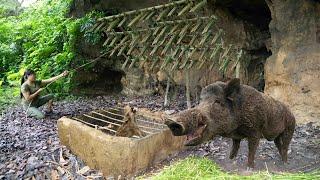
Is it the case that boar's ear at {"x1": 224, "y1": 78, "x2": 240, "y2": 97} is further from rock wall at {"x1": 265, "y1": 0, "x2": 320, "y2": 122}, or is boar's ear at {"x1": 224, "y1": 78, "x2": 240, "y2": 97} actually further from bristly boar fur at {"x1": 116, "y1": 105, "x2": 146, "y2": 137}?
rock wall at {"x1": 265, "y1": 0, "x2": 320, "y2": 122}

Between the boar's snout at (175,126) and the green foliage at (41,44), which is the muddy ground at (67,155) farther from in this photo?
the green foliage at (41,44)

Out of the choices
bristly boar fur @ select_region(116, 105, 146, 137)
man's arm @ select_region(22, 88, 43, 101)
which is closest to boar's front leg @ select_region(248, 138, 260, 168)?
bristly boar fur @ select_region(116, 105, 146, 137)

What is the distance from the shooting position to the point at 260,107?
170 inches

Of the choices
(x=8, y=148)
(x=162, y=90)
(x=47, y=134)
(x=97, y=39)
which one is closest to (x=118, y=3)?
(x=97, y=39)

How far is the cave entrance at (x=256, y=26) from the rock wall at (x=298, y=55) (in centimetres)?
145

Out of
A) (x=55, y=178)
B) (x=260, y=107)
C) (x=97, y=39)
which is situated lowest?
(x=55, y=178)

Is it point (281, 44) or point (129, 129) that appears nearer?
point (129, 129)

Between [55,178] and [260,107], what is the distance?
10.5 ft

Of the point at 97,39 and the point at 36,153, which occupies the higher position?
the point at 97,39

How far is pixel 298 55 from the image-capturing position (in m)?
7.50

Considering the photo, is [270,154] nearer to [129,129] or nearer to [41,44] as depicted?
[129,129]

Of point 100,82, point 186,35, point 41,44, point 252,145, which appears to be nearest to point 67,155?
point 252,145

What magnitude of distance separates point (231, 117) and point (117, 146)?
1922 millimetres

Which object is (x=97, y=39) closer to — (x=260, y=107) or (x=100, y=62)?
(x=100, y=62)
